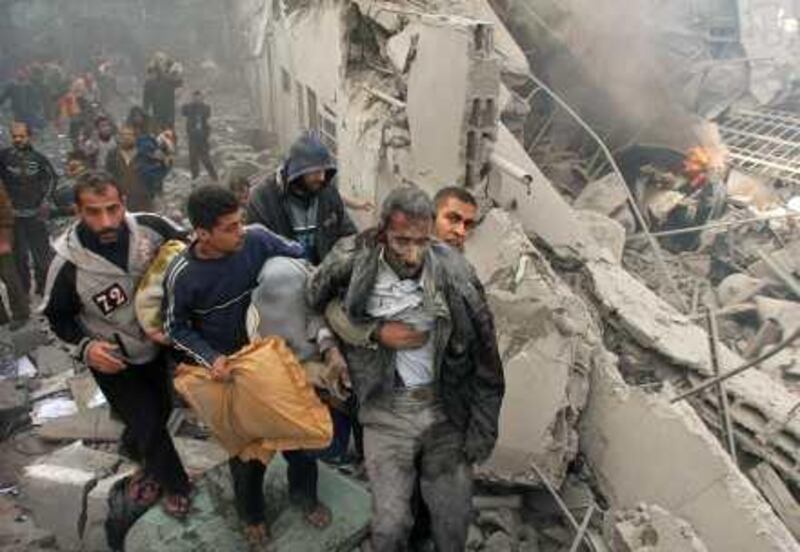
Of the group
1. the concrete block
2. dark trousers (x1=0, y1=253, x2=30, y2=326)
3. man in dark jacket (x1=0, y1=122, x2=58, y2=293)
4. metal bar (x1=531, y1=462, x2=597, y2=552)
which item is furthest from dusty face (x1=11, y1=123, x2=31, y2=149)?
metal bar (x1=531, y1=462, x2=597, y2=552)

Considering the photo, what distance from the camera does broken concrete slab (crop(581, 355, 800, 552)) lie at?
3.73m

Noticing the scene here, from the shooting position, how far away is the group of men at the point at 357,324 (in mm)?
3109

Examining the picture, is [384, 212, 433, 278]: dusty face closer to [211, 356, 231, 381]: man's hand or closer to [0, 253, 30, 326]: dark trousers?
[211, 356, 231, 381]: man's hand

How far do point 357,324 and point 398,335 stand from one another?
0.59 feet

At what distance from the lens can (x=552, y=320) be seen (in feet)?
15.0

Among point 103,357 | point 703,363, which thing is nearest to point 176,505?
point 103,357

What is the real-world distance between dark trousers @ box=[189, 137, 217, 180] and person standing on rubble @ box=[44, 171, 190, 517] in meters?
8.09

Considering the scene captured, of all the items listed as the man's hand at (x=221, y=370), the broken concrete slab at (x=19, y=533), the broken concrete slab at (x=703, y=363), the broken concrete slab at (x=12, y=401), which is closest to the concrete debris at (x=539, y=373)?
the broken concrete slab at (x=703, y=363)

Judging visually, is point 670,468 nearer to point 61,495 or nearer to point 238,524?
point 238,524

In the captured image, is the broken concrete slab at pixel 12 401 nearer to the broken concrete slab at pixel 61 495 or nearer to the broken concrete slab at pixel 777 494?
the broken concrete slab at pixel 61 495

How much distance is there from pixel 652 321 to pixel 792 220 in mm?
5282

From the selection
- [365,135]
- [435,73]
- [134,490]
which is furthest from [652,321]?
[134,490]

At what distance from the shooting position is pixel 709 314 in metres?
5.08

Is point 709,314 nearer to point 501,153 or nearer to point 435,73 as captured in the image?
point 501,153
